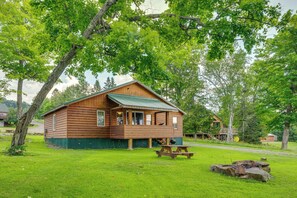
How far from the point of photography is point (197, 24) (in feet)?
28.5

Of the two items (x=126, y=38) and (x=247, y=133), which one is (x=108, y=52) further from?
(x=247, y=133)

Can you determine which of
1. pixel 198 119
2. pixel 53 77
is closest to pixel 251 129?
pixel 198 119

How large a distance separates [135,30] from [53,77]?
145 inches

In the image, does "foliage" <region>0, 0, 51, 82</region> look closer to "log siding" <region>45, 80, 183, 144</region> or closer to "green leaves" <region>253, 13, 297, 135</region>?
"log siding" <region>45, 80, 183, 144</region>

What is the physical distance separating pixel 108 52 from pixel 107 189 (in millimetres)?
4618

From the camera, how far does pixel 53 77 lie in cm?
879

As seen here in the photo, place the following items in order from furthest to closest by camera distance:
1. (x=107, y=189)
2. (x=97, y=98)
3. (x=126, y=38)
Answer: (x=97, y=98) < (x=126, y=38) < (x=107, y=189)

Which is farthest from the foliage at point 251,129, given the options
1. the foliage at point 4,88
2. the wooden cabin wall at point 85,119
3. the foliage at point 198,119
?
the foliage at point 4,88

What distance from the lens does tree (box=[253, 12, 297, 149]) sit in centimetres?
2172

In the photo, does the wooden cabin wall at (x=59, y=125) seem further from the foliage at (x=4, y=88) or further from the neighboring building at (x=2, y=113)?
the neighboring building at (x=2, y=113)

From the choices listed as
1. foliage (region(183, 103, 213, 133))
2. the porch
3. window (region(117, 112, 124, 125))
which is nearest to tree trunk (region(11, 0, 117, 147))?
the porch

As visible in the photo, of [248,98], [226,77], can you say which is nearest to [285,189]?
[226,77]

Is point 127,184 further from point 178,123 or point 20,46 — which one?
point 178,123

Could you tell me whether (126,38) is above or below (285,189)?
above
